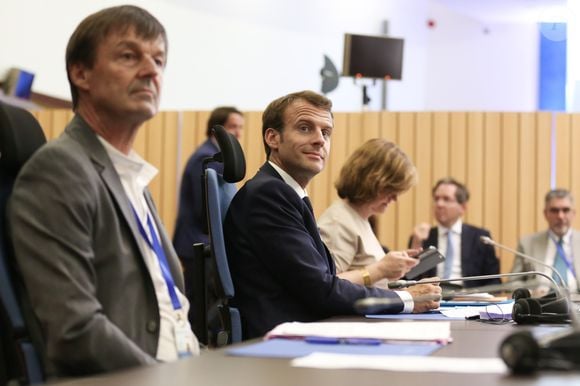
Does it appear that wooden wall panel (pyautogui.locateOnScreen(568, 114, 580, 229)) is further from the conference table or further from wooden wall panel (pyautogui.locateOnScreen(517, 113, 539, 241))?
A: the conference table

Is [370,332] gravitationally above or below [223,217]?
below

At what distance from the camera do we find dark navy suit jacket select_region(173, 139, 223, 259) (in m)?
5.95

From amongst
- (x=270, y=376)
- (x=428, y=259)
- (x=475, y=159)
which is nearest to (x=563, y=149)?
(x=475, y=159)

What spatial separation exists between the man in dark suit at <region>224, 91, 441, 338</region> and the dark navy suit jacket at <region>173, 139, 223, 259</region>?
2851 millimetres

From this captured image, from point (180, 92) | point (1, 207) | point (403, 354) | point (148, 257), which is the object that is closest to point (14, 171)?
point (1, 207)

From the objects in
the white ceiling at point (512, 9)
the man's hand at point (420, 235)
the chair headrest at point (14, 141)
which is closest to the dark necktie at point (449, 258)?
the man's hand at point (420, 235)

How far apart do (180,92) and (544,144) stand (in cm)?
394

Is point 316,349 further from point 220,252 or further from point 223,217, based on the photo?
point 223,217

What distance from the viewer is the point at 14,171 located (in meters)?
1.95

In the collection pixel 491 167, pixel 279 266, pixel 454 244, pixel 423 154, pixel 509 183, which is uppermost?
pixel 423 154

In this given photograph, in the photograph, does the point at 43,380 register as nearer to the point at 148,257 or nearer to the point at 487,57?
the point at 148,257

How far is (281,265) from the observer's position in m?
2.79

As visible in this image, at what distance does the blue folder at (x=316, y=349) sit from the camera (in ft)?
5.51

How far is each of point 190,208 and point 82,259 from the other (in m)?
4.25
